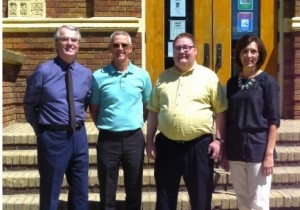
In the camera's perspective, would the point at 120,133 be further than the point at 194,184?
Yes

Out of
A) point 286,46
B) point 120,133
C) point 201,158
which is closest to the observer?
point 201,158

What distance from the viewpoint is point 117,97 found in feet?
13.0

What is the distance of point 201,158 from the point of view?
12.1 feet

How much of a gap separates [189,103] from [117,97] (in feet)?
2.07

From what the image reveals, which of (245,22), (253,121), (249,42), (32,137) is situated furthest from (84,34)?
(253,121)

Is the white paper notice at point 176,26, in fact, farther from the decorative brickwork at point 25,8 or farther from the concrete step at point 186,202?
the concrete step at point 186,202

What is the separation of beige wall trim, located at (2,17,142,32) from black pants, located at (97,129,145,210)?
2.96m

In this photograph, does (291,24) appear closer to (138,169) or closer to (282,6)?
(282,6)

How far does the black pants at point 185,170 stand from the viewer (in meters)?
3.68

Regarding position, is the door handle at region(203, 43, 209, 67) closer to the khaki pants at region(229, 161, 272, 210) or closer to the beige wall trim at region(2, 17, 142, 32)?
the beige wall trim at region(2, 17, 142, 32)

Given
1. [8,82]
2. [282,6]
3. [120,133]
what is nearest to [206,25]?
[282,6]

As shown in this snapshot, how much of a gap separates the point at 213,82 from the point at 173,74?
294 millimetres

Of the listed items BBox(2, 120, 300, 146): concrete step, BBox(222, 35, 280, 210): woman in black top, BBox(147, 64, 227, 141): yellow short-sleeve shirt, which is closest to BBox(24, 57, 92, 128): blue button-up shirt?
BBox(147, 64, 227, 141): yellow short-sleeve shirt

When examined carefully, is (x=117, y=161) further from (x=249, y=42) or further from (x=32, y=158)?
(x=32, y=158)
